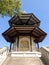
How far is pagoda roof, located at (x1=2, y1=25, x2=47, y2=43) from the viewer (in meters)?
20.5

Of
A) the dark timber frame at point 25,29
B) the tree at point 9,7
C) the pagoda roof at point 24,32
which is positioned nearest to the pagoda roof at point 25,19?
the dark timber frame at point 25,29

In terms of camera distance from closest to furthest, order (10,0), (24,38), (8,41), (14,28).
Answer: (10,0)
(14,28)
(24,38)
(8,41)

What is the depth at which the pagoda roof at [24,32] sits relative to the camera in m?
20.5

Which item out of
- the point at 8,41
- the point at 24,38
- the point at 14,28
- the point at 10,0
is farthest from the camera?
the point at 8,41

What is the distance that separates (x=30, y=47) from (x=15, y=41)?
2.38m

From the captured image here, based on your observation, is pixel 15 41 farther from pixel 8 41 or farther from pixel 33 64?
pixel 33 64

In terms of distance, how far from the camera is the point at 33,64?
1212 cm

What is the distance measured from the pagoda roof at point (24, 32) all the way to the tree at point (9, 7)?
8.03 metres

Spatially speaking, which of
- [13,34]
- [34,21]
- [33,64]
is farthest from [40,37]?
[33,64]

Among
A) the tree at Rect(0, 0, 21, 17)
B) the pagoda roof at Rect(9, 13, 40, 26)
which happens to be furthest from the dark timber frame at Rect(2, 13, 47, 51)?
the tree at Rect(0, 0, 21, 17)

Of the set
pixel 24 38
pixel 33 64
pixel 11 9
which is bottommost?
pixel 33 64

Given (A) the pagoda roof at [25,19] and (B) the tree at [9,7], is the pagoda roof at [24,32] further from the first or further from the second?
(B) the tree at [9,7]

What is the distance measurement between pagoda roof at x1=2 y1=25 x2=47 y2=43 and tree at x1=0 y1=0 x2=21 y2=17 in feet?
26.3

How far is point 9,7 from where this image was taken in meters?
11.9
